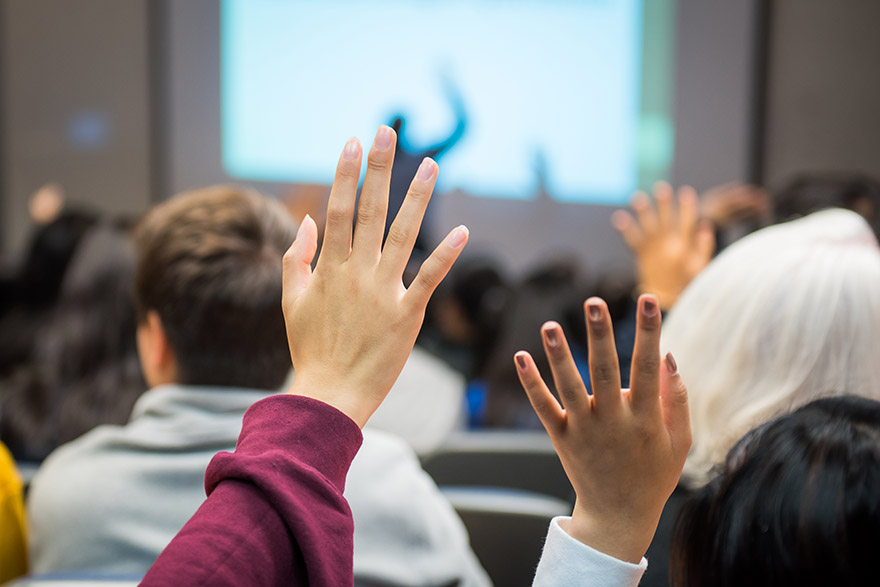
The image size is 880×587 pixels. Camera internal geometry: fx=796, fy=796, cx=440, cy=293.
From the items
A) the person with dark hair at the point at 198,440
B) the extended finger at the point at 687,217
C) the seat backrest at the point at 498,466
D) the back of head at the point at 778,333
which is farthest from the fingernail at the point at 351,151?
the extended finger at the point at 687,217

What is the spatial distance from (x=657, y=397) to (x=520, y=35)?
4.27 metres

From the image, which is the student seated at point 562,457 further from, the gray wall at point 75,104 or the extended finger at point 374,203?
the gray wall at point 75,104

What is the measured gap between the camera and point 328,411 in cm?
62

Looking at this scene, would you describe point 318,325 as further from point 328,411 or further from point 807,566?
point 807,566

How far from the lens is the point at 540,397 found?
2.17 feet

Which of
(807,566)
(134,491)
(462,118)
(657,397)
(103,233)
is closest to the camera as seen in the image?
(807,566)

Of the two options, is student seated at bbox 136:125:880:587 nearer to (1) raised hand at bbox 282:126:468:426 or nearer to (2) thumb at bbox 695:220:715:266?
(1) raised hand at bbox 282:126:468:426

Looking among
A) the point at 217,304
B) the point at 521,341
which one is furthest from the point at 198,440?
the point at 521,341

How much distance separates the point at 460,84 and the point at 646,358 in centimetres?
431

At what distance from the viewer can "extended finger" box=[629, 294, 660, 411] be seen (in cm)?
60

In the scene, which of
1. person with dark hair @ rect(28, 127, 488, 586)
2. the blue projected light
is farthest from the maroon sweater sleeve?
the blue projected light

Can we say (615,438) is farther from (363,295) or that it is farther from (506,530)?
(506,530)

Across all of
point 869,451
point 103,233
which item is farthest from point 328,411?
point 103,233

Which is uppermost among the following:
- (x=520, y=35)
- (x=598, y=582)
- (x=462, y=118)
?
(x=520, y=35)
